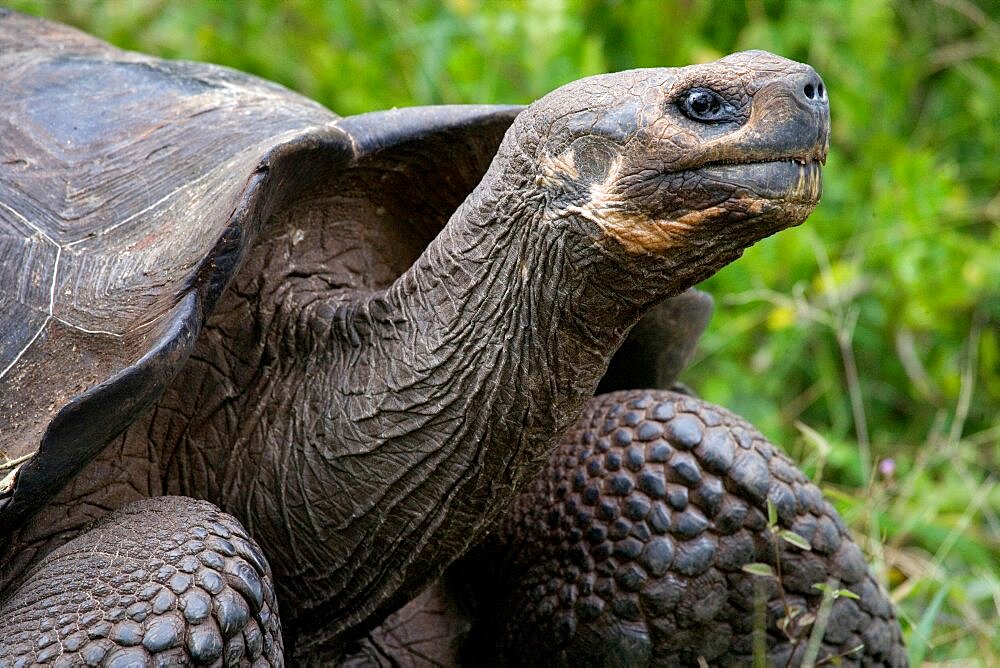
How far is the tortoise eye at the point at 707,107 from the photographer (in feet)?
5.78

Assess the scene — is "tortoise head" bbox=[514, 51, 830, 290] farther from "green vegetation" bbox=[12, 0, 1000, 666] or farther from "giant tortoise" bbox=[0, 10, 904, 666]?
"green vegetation" bbox=[12, 0, 1000, 666]

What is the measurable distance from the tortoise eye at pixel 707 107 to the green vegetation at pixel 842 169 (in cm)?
181

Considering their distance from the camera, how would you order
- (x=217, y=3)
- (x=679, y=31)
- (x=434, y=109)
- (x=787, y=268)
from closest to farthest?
(x=434, y=109)
(x=787, y=268)
(x=679, y=31)
(x=217, y=3)

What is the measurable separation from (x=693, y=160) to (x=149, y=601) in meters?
0.98

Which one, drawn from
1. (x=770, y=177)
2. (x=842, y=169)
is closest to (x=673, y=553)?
(x=770, y=177)

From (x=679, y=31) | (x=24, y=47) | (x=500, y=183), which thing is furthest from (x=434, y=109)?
(x=679, y=31)

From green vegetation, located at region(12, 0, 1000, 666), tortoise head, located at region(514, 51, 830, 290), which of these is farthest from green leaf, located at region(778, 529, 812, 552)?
green vegetation, located at region(12, 0, 1000, 666)

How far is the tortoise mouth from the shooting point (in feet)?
5.65

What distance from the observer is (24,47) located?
2.68m

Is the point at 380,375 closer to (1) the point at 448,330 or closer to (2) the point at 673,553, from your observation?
(1) the point at 448,330

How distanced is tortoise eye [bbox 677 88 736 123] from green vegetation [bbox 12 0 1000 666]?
5.95 feet

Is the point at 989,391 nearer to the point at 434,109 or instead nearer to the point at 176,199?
the point at 434,109

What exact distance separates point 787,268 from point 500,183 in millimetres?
2644

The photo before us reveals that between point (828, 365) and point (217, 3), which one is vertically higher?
point (217, 3)
